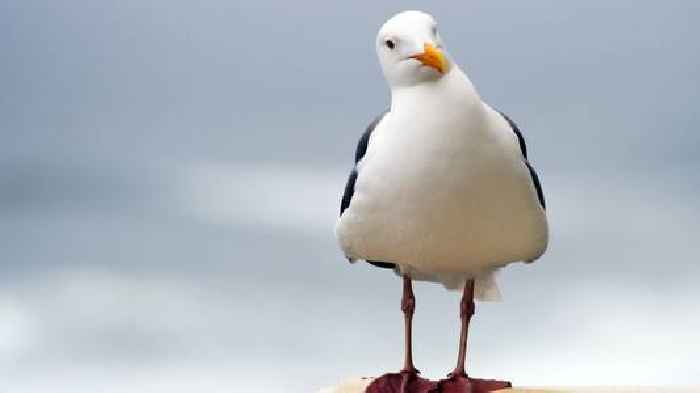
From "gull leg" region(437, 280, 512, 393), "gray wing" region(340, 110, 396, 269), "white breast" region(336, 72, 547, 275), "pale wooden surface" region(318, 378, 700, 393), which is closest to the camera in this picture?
"white breast" region(336, 72, 547, 275)

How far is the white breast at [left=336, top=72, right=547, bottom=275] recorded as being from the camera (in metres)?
5.34

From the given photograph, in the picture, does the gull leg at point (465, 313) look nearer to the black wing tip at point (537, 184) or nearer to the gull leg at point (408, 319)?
the gull leg at point (408, 319)

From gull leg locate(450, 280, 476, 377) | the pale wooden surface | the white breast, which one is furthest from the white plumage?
the pale wooden surface

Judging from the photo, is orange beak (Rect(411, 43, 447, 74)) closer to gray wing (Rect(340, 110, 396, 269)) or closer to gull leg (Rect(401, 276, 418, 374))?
gray wing (Rect(340, 110, 396, 269))

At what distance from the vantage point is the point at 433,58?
536cm

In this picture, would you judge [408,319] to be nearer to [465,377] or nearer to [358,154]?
[465,377]

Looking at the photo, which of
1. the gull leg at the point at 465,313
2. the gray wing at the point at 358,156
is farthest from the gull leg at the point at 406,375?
the gray wing at the point at 358,156

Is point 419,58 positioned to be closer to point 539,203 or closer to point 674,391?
point 539,203

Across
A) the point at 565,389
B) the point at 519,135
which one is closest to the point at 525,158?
the point at 519,135

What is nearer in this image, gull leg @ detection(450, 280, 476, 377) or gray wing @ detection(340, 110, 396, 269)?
gray wing @ detection(340, 110, 396, 269)

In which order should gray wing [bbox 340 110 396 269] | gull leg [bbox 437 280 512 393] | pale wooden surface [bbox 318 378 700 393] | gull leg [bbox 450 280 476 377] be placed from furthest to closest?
pale wooden surface [bbox 318 378 700 393] < gull leg [bbox 450 280 476 377] < gull leg [bbox 437 280 512 393] < gray wing [bbox 340 110 396 269]

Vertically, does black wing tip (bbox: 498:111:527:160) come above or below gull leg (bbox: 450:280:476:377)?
above

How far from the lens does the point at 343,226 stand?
5.71m

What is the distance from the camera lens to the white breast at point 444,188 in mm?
5340
